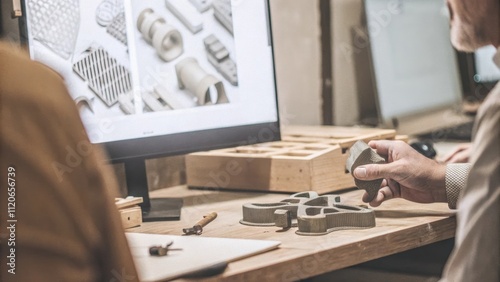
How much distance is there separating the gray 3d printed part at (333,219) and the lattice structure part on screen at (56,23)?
52 centimetres

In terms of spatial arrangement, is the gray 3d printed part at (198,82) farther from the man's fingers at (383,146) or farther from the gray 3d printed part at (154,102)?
the man's fingers at (383,146)

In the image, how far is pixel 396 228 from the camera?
134 centimetres

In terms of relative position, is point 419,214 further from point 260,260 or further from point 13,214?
point 13,214

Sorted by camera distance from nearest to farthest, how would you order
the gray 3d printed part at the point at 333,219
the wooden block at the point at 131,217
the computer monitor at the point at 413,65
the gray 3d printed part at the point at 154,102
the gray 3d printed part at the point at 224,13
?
1. the gray 3d printed part at the point at 333,219
2. the wooden block at the point at 131,217
3. the gray 3d printed part at the point at 154,102
4. the gray 3d printed part at the point at 224,13
5. the computer monitor at the point at 413,65

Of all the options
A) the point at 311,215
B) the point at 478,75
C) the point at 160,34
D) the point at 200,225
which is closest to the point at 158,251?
the point at 200,225

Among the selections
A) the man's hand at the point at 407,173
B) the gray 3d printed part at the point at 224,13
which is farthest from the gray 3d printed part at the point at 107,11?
the man's hand at the point at 407,173

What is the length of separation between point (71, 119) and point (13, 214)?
0.09m

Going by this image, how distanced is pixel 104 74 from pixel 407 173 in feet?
1.96

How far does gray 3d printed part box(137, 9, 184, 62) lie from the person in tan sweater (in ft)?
2.96

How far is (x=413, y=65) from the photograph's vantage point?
265 centimetres

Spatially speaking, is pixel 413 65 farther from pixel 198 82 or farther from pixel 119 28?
pixel 119 28

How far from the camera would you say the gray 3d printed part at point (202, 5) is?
1.63m

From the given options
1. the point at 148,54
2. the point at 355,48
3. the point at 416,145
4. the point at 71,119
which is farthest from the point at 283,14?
the point at 71,119

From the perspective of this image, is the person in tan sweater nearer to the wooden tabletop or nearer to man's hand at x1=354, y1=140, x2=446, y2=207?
the wooden tabletop
